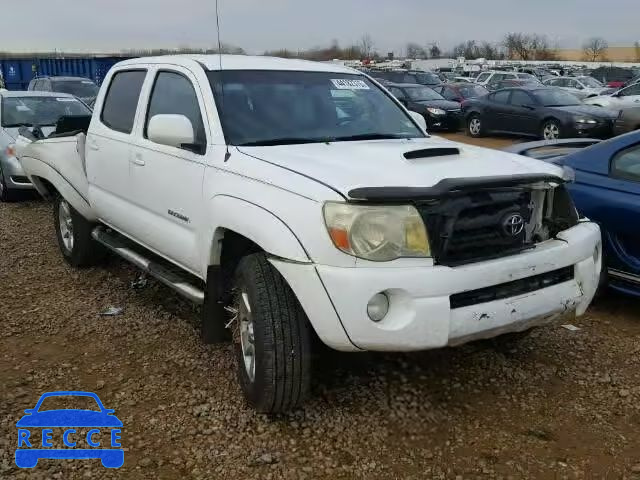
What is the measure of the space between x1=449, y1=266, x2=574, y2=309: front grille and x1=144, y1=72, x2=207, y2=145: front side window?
1774 millimetres

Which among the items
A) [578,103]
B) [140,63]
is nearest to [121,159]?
[140,63]

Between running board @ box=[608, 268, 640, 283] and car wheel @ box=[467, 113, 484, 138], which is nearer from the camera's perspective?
running board @ box=[608, 268, 640, 283]

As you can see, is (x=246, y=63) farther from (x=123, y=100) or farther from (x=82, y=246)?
(x=82, y=246)

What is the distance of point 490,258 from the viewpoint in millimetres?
3047

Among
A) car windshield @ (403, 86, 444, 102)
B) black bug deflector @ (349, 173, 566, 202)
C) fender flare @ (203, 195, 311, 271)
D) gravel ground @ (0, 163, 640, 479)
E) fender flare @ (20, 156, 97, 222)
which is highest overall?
black bug deflector @ (349, 173, 566, 202)

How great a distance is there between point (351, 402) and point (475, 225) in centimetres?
122

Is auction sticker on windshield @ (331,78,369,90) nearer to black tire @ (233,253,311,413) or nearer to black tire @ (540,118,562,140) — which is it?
black tire @ (233,253,311,413)

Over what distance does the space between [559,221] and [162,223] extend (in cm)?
242

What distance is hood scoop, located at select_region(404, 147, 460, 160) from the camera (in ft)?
11.2

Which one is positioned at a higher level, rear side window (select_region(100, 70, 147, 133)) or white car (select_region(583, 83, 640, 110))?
rear side window (select_region(100, 70, 147, 133))

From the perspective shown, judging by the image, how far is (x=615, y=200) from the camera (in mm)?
4527

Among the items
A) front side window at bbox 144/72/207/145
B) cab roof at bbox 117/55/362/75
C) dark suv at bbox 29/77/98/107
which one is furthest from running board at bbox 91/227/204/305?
dark suv at bbox 29/77/98/107

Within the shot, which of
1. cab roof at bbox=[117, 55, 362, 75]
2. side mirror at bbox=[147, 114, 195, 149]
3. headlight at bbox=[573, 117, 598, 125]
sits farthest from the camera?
headlight at bbox=[573, 117, 598, 125]

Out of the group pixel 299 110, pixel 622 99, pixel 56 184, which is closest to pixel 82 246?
pixel 56 184
